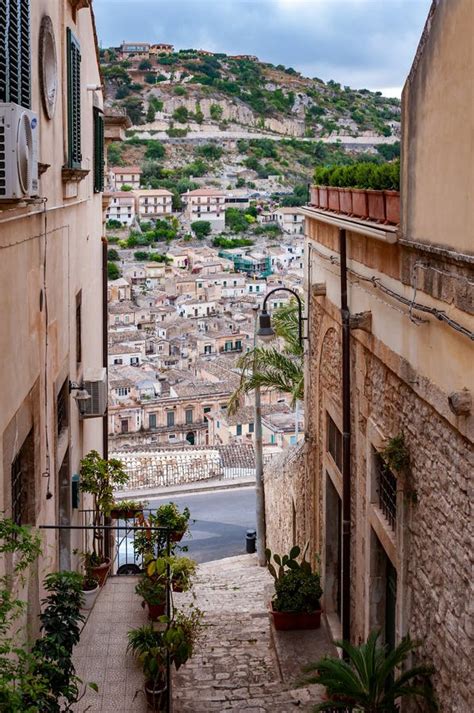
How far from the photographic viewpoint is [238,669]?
819 centimetres

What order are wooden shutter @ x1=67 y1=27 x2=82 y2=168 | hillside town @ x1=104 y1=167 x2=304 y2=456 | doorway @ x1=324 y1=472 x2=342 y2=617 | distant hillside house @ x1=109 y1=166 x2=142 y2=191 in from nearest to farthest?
wooden shutter @ x1=67 y1=27 x2=82 y2=168
doorway @ x1=324 y1=472 x2=342 y2=617
hillside town @ x1=104 y1=167 x2=304 y2=456
distant hillside house @ x1=109 y1=166 x2=142 y2=191

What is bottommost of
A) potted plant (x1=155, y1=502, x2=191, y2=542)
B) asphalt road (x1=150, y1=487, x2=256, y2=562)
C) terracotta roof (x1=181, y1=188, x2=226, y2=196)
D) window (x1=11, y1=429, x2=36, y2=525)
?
asphalt road (x1=150, y1=487, x2=256, y2=562)

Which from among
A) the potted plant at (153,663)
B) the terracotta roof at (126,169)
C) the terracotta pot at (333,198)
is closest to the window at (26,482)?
the potted plant at (153,663)

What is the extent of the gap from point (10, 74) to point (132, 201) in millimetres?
129109

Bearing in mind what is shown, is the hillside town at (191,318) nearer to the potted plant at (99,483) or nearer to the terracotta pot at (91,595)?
the potted plant at (99,483)

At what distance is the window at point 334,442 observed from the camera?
866 cm

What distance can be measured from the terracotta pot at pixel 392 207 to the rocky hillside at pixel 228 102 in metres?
160

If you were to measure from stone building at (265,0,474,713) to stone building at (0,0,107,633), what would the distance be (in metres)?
2.17

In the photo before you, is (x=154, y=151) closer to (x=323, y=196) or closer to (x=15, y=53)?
(x=323, y=196)

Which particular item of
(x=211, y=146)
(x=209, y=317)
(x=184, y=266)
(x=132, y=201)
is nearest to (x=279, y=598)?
(x=209, y=317)

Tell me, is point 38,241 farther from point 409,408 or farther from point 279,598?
point 279,598

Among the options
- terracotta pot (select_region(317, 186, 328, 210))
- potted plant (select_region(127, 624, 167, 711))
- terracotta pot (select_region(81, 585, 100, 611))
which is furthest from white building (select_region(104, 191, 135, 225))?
potted plant (select_region(127, 624, 167, 711))

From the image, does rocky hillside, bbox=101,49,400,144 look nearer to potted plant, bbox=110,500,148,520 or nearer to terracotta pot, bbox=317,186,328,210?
potted plant, bbox=110,500,148,520

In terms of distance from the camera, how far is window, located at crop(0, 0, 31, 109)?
13.2 ft
